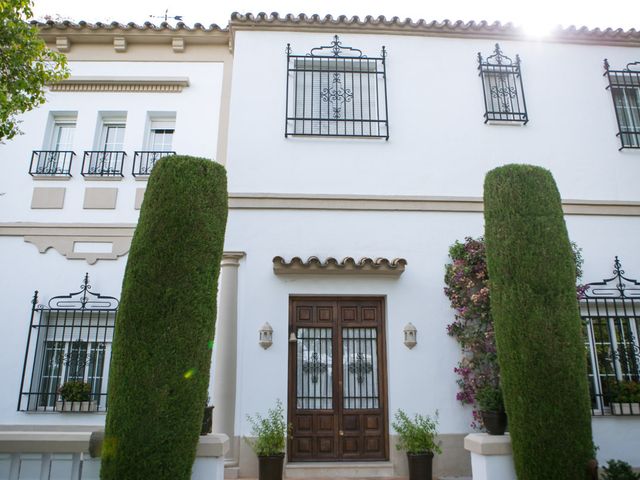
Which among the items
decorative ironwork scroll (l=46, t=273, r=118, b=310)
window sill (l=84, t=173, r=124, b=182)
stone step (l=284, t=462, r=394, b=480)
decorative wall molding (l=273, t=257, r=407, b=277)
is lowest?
stone step (l=284, t=462, r=394, b=480)

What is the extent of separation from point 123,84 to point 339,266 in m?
5.44

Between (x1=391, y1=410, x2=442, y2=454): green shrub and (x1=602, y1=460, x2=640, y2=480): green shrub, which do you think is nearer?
(x1=602, y1=460, x2=640, y2=480): green shrub

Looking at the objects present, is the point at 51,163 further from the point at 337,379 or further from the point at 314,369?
the point at 337,379

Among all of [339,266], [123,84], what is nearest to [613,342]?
[339,266]

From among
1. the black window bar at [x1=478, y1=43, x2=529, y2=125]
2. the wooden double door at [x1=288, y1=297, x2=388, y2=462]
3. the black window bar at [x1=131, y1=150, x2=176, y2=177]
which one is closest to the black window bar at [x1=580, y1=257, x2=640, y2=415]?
the black window bar at [x1=478, y1=43, x2=529, y2=125]

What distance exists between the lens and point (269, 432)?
665 centimetres

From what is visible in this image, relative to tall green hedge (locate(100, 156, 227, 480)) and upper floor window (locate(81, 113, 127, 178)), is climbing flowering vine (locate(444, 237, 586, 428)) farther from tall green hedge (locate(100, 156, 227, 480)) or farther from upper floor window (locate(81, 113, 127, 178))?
upper floor window (locate(81, 113, 127, 178))

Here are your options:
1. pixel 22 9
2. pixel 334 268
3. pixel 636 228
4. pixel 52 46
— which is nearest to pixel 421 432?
pixel 334 268

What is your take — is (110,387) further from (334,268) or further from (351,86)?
(351,86)

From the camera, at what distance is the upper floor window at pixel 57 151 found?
28.0ft

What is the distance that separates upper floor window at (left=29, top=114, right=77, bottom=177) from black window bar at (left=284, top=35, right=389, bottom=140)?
404 centimetres

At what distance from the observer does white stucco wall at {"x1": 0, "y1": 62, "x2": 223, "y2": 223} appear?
8352 millimetres

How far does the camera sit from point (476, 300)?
7.12m

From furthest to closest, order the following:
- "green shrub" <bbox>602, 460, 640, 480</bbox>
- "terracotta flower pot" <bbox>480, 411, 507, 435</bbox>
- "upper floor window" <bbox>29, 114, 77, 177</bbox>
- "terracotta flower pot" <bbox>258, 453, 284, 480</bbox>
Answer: "upper floor window" <bbox>29, 114, 77, 177</bbox>
"terracotta flower pot" <bbox>258, 453, 284, 480</bbox>
"terracotta flower pot" <bbox>480, 411, 507, 435</bbox>
"green shrub" <bbox>602, 460, 640, 480</bbox>
